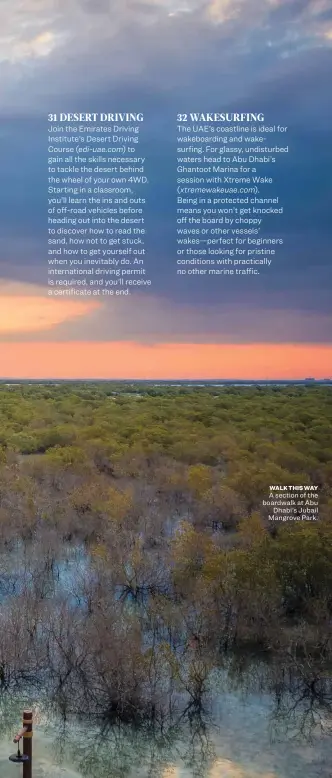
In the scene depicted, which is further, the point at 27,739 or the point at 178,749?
the point at 178,749

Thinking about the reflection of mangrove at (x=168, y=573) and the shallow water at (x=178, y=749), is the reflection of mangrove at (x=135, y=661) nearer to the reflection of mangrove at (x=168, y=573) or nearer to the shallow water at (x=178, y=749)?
the reflection of mangrove at (x=168, y=573)

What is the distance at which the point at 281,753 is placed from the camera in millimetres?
7086

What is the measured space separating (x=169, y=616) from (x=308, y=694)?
5.95ft

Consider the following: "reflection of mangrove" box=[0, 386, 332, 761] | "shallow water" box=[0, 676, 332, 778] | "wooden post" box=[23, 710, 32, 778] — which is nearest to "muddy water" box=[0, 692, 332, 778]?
"shallow water" box=[0, 676, 332, 778]

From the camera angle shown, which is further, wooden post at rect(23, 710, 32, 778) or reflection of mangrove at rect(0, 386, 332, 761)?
reflection of mangrove at rect(0, 386, 332, 761)

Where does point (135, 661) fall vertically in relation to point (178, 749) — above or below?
above

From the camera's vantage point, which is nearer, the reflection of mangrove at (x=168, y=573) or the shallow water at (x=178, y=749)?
the shallow water at (x=178, y=749)

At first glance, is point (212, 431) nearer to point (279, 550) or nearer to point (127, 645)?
point (279, 550)

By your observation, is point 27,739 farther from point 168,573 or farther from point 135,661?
point 168,573

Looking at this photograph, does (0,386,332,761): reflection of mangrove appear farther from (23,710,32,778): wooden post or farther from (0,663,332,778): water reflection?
(23,710,32,778): wooden post

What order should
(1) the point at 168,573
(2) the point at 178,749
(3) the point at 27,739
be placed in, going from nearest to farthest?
(3) the point at 27,739, (2) the point at 178,749, (1) the point at 168,573

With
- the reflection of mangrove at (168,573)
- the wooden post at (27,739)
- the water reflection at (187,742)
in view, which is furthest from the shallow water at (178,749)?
the wooden post at (27,739)

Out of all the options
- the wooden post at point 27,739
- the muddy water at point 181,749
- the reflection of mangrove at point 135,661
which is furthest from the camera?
the reflection of mangrove at point 135,661

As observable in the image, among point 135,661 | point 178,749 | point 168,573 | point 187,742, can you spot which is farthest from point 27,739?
point 168,573
